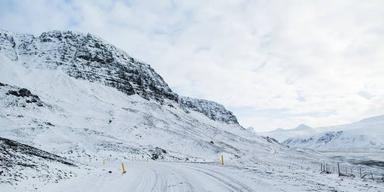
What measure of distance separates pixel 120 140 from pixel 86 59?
7471cm

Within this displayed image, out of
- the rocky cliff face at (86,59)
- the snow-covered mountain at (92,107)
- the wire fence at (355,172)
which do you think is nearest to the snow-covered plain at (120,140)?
the snow-covered mountain at (92,107)

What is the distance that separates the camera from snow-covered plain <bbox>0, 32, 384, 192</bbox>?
1931cm

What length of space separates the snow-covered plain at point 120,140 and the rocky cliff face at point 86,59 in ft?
2.87

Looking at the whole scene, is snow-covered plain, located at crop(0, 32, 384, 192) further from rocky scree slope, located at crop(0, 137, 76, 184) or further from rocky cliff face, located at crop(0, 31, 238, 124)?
rocky cliff face, located at crop(0, 31, 238, 124)

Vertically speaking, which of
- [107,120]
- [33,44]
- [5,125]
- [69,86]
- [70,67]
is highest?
[33,44]

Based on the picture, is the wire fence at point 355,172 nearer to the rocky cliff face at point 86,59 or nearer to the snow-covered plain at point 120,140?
the snow-covered plain at point 120,140

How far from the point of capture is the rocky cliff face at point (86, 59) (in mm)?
131500

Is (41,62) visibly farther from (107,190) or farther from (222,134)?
(107,190)

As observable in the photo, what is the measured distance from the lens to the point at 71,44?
14850cm

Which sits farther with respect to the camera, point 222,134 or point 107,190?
point 222,134

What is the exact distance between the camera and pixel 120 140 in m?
74.4

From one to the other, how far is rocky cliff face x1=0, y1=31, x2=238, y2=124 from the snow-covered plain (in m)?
0.87

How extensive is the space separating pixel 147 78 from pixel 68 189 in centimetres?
14025

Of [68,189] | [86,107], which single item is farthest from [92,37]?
[68,189]
